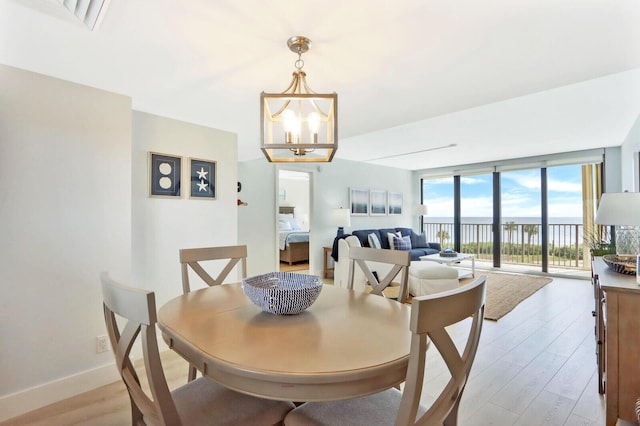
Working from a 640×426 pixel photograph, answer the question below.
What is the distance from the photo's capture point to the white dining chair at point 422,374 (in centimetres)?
81

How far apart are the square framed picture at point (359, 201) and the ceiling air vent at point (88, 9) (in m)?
5.24

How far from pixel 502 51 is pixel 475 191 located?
19.7 feet

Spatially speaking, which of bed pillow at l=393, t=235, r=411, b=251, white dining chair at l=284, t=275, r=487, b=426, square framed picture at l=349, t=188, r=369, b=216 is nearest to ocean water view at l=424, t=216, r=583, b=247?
bed pillow at l=393, t=235, r=411, b=251

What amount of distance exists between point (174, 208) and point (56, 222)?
2.99ft

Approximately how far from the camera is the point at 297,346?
107 centimetres

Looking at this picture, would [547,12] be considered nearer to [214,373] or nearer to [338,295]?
[338,295]

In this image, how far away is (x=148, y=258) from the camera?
8.89ft

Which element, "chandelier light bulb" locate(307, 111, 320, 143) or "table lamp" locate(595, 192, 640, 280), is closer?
"chandelier light bulb" locate(307, 111, 320, 143)

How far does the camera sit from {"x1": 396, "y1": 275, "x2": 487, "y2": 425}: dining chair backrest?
80 cm

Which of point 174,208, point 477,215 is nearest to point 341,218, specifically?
point 174,208

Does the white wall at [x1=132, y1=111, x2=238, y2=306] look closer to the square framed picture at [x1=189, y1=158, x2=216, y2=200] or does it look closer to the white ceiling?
the square framed picture at [x1=189, y1=158, x2=216, y2=200]

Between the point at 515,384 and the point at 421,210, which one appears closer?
the point at 515,384

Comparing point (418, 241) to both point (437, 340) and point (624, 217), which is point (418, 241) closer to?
point (624, 217)

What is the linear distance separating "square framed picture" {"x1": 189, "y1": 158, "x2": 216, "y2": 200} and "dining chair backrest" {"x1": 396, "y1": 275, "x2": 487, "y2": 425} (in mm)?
2665
